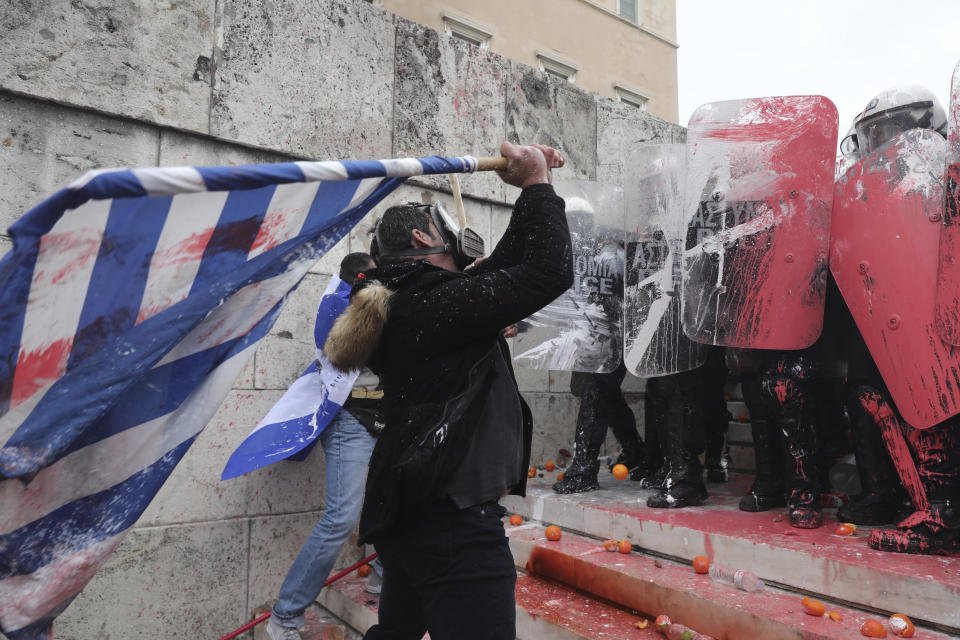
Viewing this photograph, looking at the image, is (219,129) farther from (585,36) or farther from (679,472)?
(585,36)

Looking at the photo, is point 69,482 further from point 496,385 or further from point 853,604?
point 853,604

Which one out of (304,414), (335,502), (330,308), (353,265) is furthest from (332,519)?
(353,265)

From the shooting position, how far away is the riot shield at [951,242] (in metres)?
2.55

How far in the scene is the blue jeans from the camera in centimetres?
313

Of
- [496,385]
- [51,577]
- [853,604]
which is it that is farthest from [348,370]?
[853,604]

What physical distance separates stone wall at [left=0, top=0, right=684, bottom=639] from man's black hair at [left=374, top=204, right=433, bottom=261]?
6.92 feet

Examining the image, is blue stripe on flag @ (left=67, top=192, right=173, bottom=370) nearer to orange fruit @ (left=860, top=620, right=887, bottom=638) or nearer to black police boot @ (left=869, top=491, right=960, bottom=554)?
orange fruit @ (left=860, top=620, right=887, bottom=638)

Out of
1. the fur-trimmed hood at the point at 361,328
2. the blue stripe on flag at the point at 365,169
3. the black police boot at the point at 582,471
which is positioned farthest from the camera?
the black police boot at the point at 582,471

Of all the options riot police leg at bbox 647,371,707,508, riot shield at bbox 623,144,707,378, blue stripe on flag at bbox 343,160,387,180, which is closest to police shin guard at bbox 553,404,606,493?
riot police leg at bbox 647,371,707,508

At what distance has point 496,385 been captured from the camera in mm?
1794

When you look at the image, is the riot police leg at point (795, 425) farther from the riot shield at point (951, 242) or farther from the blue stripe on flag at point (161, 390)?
the blue stripe on flag at point (161, 390)

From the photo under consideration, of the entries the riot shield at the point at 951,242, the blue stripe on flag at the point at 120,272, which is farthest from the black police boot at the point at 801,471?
the blue stripe on flag at the point at 120,272

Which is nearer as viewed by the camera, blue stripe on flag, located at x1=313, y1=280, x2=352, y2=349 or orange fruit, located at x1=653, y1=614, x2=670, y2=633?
orange fruit, located at x1=653, y1=614, x2=670, y2=633

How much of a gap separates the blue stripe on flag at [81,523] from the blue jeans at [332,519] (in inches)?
63.4
